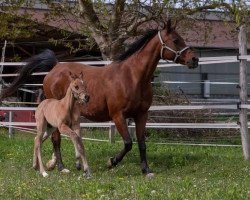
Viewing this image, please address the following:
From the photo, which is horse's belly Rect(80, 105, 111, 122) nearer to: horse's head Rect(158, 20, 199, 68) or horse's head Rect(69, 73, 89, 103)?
horse's head Rect(69, 73, 89, 103)

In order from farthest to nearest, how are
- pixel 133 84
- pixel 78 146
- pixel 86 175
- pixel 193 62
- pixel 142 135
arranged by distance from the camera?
pixel 142 135 → pixel 133 84 → pixel 193 62 → pixel 78 146 → pixel 86 175

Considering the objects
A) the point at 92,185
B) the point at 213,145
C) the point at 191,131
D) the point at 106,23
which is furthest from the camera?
the point at 191,131

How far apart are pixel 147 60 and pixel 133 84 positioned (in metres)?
0.44

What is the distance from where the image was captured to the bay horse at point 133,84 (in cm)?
990

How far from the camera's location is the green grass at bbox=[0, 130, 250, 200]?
7043 mm

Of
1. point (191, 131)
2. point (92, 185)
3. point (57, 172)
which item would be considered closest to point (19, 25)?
point (191, 131)

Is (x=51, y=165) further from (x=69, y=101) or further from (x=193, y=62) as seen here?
(x=193, y=62)

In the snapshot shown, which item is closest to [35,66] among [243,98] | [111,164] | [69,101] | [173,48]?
[69,101]

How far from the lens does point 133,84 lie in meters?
9.92

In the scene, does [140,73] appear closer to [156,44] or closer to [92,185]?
[156,44]

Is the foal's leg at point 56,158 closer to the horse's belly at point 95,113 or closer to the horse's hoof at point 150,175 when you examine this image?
the horse's belly at point 95,113

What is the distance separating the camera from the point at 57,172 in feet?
33.6

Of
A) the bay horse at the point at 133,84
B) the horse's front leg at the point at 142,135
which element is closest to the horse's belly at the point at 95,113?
the bay horse at the point at 133,84

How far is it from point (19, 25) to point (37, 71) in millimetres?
5106
